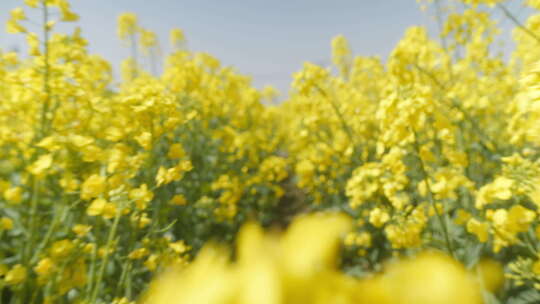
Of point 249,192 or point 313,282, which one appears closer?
point 313,282

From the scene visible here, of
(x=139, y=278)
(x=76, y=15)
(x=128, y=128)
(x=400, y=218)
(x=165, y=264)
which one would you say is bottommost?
(x=139, y=278)

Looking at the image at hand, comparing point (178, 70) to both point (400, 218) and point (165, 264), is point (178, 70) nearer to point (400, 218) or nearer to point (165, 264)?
point (165, 264)

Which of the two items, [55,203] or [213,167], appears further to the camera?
[213,167]

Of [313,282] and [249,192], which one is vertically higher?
[313,282]

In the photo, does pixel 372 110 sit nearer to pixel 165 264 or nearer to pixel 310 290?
pixel 165 264

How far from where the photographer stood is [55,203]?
1528 millimetres

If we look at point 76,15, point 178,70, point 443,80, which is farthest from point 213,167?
point 443,80

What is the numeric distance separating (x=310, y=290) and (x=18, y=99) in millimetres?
1584

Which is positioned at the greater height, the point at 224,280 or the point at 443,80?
the point at 443,80

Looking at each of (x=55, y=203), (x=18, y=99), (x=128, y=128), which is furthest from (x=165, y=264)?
(x=18, y=99)

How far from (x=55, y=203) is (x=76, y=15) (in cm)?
86

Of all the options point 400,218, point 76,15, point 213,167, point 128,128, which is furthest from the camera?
point 213,167

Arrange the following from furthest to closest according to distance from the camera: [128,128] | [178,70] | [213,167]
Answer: [213,167]
[178,70]
[128,128]

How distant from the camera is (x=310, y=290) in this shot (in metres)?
0.26
